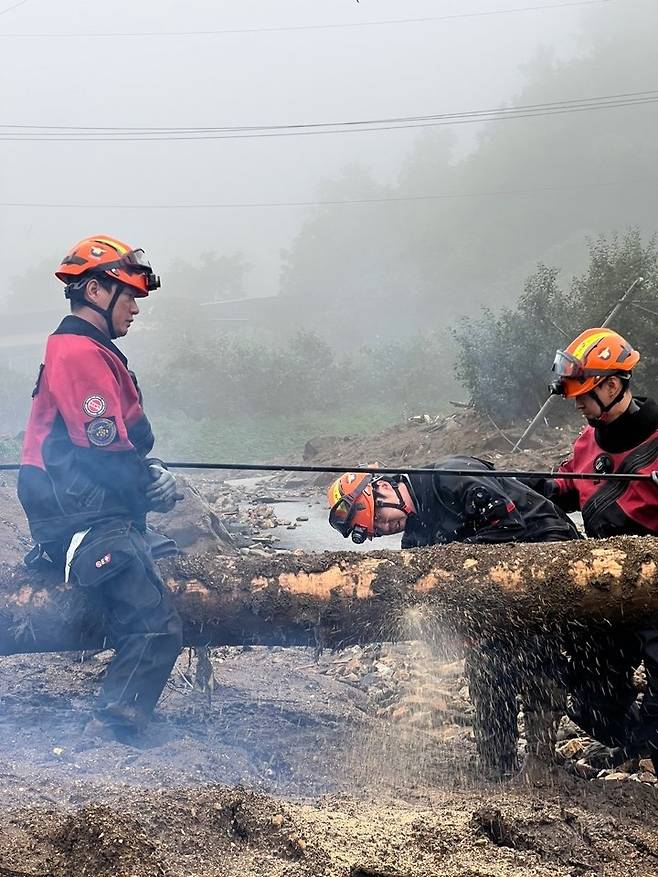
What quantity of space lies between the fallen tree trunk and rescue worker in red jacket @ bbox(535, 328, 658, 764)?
0.31 m

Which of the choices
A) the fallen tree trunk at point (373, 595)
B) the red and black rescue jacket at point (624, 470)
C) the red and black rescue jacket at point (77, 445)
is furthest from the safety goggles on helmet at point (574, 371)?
the red and black rescue jacket at point (77, 445)

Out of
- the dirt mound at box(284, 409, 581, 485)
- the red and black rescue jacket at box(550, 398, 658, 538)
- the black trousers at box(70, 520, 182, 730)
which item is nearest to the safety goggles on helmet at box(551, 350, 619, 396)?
the red and black rescue jacket at box(550, 398, 658, 538)

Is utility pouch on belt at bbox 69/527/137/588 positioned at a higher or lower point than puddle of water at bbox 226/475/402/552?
higher

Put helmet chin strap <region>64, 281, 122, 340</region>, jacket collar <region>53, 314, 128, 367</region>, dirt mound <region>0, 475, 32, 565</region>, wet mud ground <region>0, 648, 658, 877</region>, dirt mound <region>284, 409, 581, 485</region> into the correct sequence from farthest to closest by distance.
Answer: dirt mound <region>284, 409, 581, 485</region> < dirt mound <region>0, 475, 32, 565</region> < helmet chin strap <region>64, 281, 122, 340</region> < jacket collar <region>53, 314, 128, 367</region> < wet mud ground <region>0, 648, 658, 877</region>

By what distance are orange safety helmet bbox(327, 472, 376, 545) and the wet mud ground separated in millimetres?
1149

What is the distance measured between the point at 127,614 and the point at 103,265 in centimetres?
164

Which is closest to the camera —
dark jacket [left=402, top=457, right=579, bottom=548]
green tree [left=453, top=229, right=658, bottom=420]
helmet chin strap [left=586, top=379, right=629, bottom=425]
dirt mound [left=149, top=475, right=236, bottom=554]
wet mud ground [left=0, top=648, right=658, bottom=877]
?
wet mud ground [left=0, top=648, right=658, bottom=877]

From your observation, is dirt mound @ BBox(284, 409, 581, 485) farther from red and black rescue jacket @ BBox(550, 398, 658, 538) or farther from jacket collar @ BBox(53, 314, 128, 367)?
jacket collar @ BBox(53, 314, 128, 367)

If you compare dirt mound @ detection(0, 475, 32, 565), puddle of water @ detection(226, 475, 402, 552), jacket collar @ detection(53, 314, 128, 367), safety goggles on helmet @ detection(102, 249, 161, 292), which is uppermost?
safety goggles on helmet @ detection(102, 249, 161, 292)

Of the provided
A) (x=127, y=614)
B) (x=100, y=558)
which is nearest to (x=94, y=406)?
(x=100, y=558)

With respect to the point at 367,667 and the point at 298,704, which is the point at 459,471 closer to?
the point at 298,704

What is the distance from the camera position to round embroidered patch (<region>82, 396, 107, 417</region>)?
3657 mm

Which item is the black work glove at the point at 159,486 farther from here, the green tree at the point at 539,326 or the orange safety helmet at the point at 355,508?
the green tree at the point at 539,326

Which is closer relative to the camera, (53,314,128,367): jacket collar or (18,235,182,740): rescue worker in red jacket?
(18,235,182,740): rescue worker in red jacket
